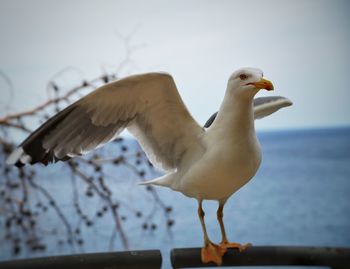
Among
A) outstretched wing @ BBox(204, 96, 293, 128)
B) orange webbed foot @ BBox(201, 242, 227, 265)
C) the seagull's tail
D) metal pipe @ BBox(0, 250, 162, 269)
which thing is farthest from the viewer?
outstretched wing @ BBox(204, 96, 293, 128)

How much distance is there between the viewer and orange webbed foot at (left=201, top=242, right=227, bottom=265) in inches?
38.5

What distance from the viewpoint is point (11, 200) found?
4.63 ft

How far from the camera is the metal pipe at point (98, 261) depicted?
0.87 m

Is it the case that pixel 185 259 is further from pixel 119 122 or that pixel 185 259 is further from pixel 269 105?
pixel 269 105

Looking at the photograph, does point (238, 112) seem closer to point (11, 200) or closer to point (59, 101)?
point (59, 101)

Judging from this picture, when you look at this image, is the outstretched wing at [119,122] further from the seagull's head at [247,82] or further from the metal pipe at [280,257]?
the metal pipe at [280,257]

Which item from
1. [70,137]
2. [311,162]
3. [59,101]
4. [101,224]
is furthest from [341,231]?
[70,137]

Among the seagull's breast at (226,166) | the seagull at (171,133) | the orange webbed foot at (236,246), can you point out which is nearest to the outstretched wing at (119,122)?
Answer: the seagull at (171,133)

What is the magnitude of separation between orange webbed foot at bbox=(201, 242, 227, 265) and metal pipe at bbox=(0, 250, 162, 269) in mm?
110

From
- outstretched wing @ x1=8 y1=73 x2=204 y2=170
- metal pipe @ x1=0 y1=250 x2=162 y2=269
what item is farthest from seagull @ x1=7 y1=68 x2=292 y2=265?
metal pipe @ x1=0 y1=250 x2=162 y2=269

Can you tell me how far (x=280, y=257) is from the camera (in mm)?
936

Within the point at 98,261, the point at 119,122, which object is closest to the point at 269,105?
the point at 119,122

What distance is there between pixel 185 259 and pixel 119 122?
0.32 metres

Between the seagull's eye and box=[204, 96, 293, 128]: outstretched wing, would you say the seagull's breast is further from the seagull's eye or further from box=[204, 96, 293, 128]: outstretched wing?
box=[204, 96, 293, 128]: outstretched wing
